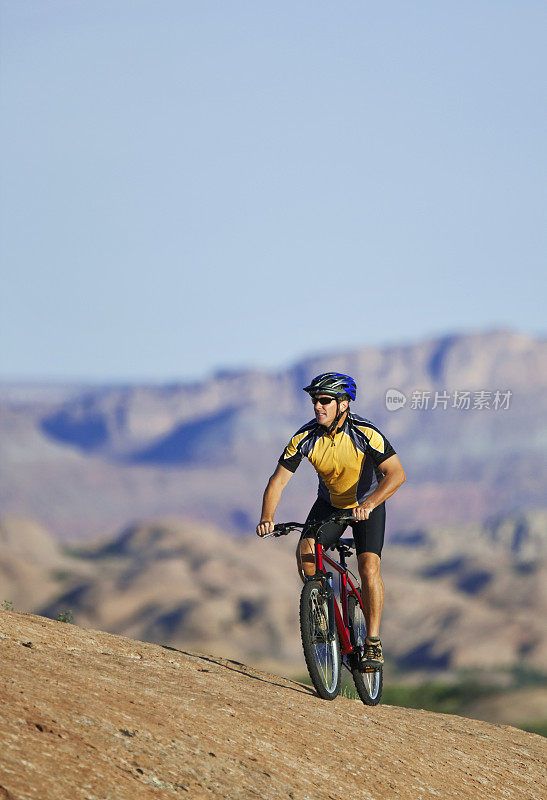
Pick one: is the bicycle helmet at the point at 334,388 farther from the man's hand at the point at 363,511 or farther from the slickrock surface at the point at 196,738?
the slickrock surface at the point at 196,738

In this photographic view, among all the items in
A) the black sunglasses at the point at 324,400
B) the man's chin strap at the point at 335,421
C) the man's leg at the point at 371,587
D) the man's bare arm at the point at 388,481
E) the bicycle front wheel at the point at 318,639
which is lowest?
the bicycle front wheel at the point at 318,639

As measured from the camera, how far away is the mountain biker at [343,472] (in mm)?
10180

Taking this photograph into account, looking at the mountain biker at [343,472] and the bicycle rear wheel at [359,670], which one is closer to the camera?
the mountain biker at [343,472]

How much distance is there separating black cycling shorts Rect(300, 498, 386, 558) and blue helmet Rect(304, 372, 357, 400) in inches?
44.7

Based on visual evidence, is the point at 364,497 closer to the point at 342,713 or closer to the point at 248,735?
the point at 342,713

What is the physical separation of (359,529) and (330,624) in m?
0.96

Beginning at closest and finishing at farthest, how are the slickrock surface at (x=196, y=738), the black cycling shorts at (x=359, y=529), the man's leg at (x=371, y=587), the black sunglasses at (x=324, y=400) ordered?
the slickrock surface at (x=196, y=738), the black sunglasses at (x=324, y=400), the black cycling shorts at (x=359, y=529), the man's leg at (x=371, y=587)

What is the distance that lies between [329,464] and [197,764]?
3447 millimetres

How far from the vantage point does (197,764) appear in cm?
773

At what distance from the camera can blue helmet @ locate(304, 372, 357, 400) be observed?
33.1ft

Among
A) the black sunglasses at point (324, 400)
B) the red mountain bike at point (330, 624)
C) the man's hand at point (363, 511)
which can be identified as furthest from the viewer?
the red mountain bike at point (330, 624)

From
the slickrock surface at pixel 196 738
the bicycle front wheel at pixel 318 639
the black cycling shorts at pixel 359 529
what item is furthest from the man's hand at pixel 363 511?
the slickrock surface at pixel 196 738

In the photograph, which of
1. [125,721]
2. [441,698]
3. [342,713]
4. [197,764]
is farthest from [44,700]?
[441,698]

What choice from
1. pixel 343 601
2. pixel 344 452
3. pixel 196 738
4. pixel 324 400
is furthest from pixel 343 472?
pixel 196 738
